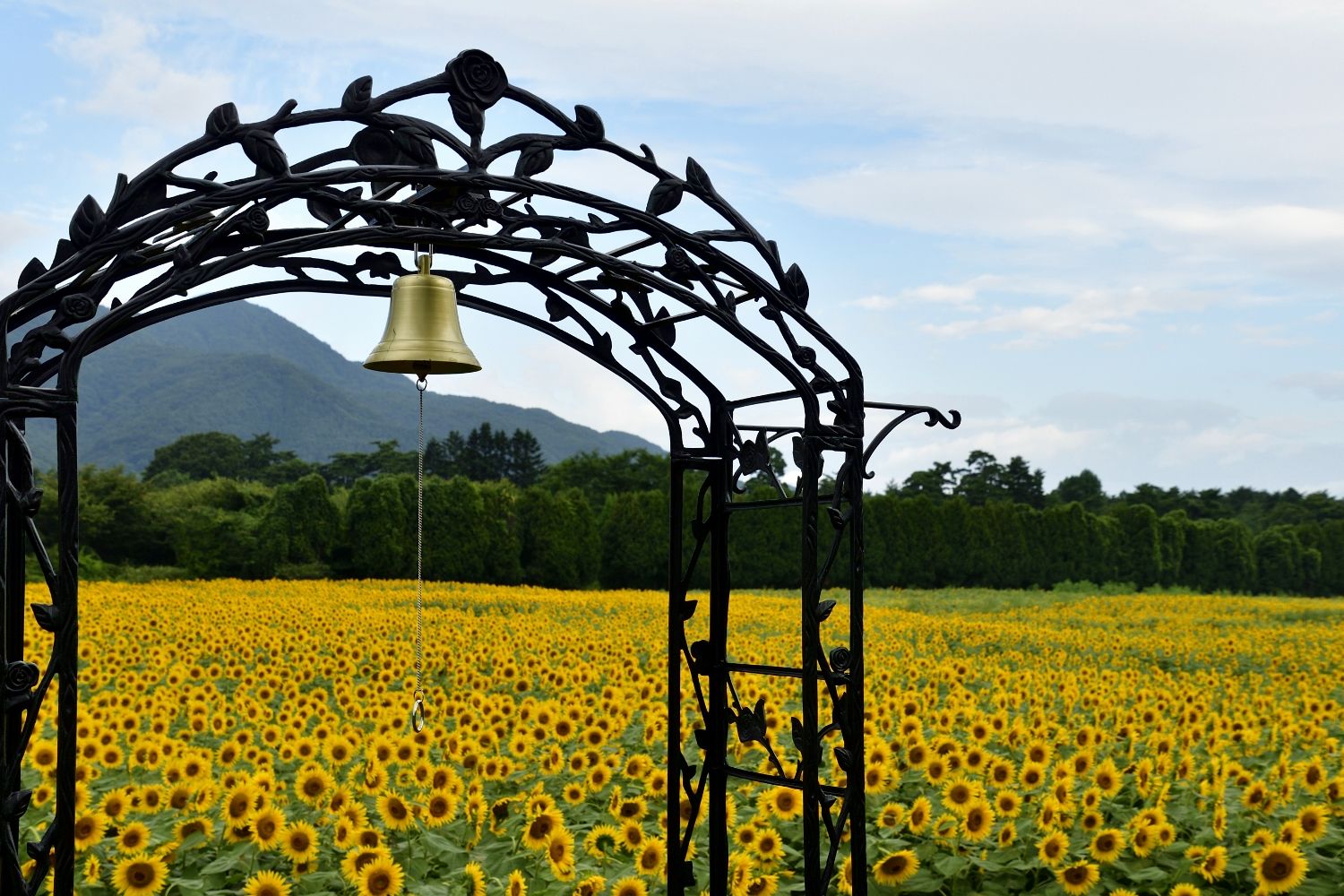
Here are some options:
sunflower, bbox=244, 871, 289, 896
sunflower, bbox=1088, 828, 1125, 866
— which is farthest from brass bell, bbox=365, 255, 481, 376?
sunflower, bbox=1088, 828, 1125, 866

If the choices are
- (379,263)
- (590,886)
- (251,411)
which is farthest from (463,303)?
(251,411)

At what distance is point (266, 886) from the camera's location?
13.8 ft

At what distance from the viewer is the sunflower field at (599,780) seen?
4.69m

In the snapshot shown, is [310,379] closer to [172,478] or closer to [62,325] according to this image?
[172,478]

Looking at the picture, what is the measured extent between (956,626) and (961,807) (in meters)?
10.6

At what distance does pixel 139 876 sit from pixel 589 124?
305 cm

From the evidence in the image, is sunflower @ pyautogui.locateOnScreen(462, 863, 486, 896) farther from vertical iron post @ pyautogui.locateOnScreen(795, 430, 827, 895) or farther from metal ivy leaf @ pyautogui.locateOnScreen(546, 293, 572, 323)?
metal ivy leaf @ pyautogui.locateOnScreen(546, 293, 572, 323)

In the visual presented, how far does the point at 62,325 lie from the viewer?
10.7 ft

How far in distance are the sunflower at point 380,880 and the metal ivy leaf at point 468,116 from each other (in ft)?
8.14

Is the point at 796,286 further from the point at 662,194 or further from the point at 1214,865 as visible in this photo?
the point at 1214,865

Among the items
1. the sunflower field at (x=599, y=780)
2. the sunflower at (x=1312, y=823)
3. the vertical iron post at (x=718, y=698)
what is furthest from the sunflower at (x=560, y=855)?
the sunflower at (x=1312, y=823)

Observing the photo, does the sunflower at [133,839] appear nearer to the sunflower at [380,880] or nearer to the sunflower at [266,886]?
the sunflower at [266,886]

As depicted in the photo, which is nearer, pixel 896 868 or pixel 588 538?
pixel 896 868

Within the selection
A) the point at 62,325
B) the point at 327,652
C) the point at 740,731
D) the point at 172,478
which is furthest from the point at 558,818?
the point at 172,478
